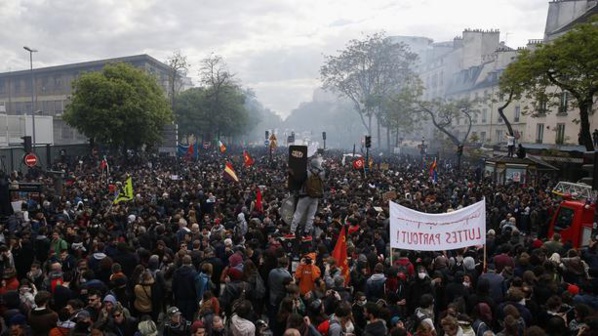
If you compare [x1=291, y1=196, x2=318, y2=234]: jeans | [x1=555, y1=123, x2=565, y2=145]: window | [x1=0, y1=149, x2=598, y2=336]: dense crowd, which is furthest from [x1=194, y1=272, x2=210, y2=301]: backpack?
[x1=555, y1=123, x2=565, y2=145]: window

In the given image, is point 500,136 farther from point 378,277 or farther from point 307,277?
point 307,277

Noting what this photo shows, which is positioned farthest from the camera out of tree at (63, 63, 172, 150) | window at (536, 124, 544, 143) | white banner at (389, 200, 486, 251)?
window at (536, 124, 544, 143)

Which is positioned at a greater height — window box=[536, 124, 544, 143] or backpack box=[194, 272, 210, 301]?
window box=[536, 124, 544, 143]

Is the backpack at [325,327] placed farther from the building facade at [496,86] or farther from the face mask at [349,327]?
the building facade at [496,86]

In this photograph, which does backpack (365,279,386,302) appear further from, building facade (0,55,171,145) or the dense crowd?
building facade (0,55,171,145)

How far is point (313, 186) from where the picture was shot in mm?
11703

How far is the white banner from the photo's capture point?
8438 mm

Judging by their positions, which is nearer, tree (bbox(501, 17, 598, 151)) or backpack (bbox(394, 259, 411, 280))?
backpack (bbox(394, 259, 411, 280))

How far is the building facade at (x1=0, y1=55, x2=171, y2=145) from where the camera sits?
63.1 meters

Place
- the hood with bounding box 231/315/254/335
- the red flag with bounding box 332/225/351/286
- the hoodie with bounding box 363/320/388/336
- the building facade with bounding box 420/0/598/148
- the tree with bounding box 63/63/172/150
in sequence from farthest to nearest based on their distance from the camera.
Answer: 1. the tree with bounding box 63/63/172/150
2. the building facade with bounding box 420/0/598/148
3. the red flag with bounding box 332/225/351/286
4. the hood with bounding box 231/315/254/335
5. the hoodie with bounding box 363/320/388/336

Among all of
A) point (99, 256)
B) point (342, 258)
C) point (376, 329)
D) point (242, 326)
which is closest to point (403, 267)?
point (342, 258)

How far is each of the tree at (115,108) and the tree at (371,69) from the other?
29.7 meters

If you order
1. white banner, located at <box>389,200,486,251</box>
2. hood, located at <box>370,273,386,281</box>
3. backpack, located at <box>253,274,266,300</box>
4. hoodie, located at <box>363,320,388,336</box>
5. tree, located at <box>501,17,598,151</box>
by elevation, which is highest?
tree, located at <box>501,17,598,151</box>

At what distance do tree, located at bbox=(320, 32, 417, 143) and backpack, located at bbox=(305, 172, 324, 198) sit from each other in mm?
49616
